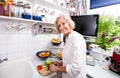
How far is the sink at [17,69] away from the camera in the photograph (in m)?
1.28

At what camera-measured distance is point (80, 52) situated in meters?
0.91

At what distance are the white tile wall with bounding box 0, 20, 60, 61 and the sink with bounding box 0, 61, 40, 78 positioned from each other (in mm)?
104

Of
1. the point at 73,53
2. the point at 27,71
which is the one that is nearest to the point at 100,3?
the point at 73,53

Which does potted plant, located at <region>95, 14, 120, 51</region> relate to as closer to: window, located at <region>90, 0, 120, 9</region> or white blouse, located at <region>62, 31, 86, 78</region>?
window, located at <region>90, 0, 120, 9</region>

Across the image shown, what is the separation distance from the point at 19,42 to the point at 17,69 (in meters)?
0.40

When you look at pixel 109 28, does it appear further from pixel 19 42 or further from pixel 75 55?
pixel 19 42

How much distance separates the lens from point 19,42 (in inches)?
58.0

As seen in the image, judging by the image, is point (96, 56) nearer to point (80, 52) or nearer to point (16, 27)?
point (80, 52)

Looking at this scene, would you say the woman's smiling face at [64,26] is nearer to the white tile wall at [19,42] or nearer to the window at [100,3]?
the white tile wall at [19,42]

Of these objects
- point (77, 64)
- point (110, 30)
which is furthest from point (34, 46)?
point (110, 30)

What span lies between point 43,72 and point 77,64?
46 centimetres

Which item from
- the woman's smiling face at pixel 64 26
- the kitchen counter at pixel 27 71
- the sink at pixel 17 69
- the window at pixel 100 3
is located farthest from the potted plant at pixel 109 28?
the sink at pixel 17 69

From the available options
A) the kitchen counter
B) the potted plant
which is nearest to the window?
the potted plant

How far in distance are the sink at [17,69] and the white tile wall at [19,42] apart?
0.10m
